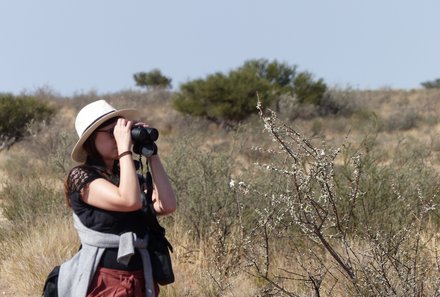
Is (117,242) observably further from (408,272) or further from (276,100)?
(276,100)

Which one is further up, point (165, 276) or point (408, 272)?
point (408, 272)

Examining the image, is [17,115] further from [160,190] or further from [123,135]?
[123,135]

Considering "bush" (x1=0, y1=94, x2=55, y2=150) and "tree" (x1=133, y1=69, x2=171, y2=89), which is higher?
"tree" (x1=133, y1=69, x2=171, y2=89)

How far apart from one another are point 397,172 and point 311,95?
94.3 feet

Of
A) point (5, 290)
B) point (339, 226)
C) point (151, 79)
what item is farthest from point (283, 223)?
point (151, 79)

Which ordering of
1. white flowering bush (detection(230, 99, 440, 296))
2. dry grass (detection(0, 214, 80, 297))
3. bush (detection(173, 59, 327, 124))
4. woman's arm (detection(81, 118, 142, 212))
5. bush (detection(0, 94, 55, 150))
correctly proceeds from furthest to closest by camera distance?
1. bush (detection(173, 59, 327, 124))
2. bush (detection(0, 94, 55, 150))
3. dry grass (detection(0, 214, 80, 297))
4. white flowering bush (detection(230, 99, 440, 296))
5. woman's arm (detection(81, 118, 142, 212))

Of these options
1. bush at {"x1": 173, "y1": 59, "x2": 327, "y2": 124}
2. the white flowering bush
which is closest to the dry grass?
the white flowering bush

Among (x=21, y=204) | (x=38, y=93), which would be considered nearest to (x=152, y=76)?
(x=38, y=93)

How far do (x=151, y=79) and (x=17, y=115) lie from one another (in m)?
32.6

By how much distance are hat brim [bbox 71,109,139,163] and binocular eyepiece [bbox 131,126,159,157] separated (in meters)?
0.17

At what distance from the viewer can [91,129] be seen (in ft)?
11.6

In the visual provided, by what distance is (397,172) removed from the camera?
7.31 meters

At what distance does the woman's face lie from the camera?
3569mm

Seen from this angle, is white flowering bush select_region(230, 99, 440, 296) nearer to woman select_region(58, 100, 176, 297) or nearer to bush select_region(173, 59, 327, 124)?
woman select_region(58, 100, 176, 297)
